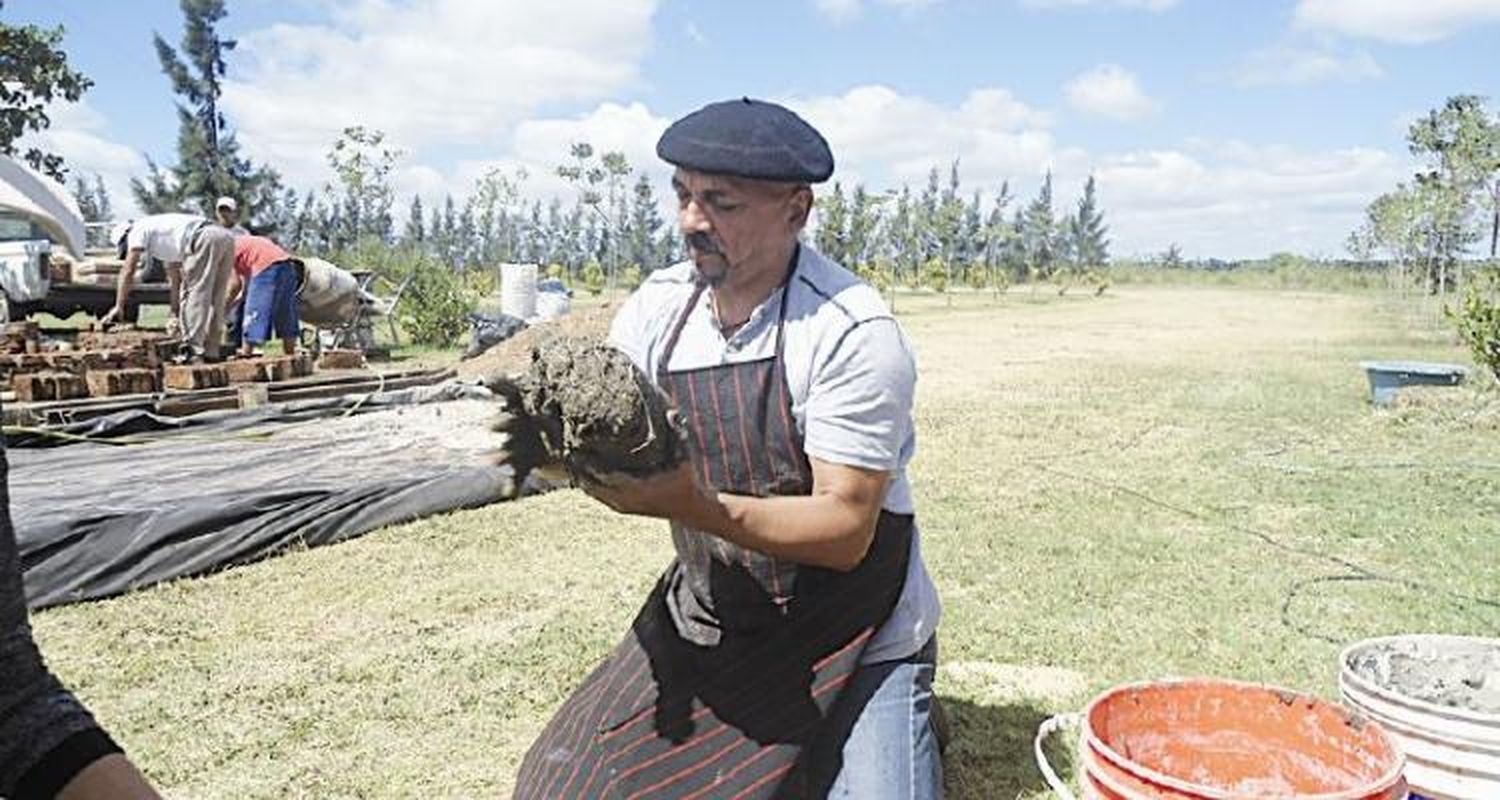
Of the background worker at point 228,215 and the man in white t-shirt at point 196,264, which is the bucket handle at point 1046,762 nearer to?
the man in white t-shirt at point 196,264

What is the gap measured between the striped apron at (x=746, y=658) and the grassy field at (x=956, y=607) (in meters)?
0.69

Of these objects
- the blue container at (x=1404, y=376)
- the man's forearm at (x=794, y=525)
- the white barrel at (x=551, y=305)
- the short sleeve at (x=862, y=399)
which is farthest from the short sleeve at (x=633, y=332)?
the white barrel at (x=551, y=305)

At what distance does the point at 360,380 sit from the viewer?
8609mm

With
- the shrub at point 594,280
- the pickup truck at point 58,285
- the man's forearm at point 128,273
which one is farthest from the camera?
the shrub at point 594,280

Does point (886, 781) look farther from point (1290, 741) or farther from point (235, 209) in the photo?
point (235, 209)

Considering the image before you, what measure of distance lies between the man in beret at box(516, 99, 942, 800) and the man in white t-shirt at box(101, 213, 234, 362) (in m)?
7.47

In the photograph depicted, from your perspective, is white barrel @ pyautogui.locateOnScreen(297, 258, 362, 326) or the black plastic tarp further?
white barrel @ pyautogui.locateOnScreen(297, 258, 362, 326)

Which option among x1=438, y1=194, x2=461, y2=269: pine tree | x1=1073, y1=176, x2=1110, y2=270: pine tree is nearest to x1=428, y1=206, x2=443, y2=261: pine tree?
x1=438, y1=194, x2=461, y2=269: pine tree

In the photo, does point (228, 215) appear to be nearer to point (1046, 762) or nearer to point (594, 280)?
point (1046, 762)

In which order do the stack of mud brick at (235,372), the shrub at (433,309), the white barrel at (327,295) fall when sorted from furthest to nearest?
1. the shrub at (433,309)
2. the white barrel at (327,295)
3. the stack of mud brick at (235,372)

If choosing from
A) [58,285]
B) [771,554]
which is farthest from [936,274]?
[771,554]

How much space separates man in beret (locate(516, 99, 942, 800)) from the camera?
226 centimetres

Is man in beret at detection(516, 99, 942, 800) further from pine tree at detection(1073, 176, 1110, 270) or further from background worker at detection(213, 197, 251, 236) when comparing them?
pine tree at detection(1073, 176, 1110, 270)

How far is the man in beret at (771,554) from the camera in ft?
7.42
